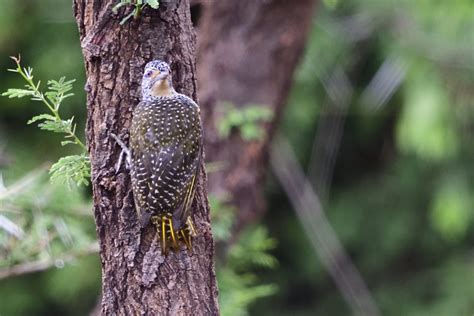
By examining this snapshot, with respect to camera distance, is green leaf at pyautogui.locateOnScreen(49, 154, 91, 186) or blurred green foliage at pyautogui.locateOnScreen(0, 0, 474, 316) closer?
green leaf at pyautogui.locateOnScreen(49, 154, 91, 186)

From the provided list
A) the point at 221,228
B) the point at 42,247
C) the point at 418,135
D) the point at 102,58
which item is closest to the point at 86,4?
the point at 102,58

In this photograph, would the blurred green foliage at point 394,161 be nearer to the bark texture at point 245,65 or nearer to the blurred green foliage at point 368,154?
the blurred green foliage at point 368,154

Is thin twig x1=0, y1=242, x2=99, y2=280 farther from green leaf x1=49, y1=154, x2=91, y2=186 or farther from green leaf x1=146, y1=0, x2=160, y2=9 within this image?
green leaf x1=146, y1=0, x2=160, y2=9

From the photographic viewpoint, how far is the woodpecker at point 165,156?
121 inches

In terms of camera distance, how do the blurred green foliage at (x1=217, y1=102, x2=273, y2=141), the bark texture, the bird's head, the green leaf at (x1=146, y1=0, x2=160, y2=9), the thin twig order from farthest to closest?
the bark texture < the blurred green foliage at (x1=217, y1=102, x2=273, y2=141) < the thin twig < the bird's head < the green leaf at (x1=146, y1=0, x2=160, y2=9)

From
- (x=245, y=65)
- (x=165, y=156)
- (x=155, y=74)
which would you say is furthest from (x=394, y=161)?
(x=155, y=74)

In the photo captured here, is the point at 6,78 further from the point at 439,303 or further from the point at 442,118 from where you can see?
the point at 439,303

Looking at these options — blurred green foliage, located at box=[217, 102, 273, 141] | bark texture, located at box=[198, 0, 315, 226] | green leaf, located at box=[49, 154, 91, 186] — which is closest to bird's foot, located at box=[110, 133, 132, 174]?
green leaf, located at box=[49, 154, 91, 186]

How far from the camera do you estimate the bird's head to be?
9.84 feet

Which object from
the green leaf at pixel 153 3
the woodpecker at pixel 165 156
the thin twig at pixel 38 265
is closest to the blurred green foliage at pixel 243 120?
the thin twig at pixel 38 265

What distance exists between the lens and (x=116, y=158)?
3.10m

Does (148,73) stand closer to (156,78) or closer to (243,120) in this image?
(156,78)

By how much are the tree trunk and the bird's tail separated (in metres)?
0.02

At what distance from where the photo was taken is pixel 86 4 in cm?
309
